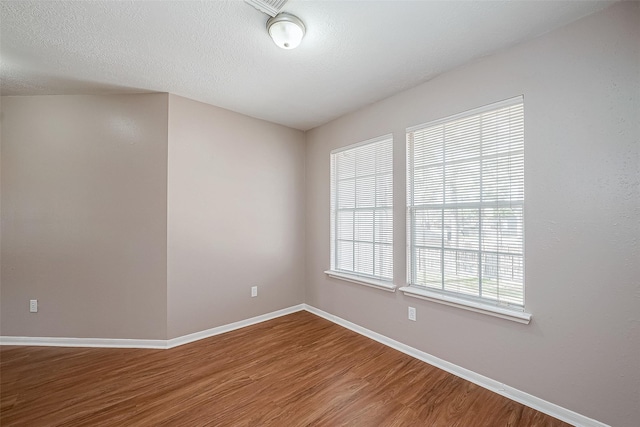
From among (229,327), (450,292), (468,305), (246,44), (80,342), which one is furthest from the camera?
(229,327)

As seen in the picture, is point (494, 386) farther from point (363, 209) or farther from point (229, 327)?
point (229, 327)

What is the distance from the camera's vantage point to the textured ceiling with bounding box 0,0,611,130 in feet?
5.56

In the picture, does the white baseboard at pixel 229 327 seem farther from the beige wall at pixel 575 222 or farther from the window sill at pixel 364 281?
the beige wall at pixel 575 222

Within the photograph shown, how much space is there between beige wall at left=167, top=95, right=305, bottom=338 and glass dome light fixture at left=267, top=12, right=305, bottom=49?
1666 millimetres

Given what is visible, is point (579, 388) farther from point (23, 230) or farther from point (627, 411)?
point (23, 230)

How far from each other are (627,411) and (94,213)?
15.0 ft

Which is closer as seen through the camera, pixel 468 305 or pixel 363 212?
pixel 468 305

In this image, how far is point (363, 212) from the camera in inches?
129

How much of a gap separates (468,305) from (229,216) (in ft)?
8.87

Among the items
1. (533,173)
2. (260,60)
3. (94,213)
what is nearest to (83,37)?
(260,60)

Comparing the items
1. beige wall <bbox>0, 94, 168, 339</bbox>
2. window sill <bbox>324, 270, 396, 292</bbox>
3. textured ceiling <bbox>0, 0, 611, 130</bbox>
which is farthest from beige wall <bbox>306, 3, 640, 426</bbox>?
beige wall <bbox>0, 94, 168, 339</bbox>

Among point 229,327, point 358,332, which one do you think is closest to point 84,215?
point 229,327

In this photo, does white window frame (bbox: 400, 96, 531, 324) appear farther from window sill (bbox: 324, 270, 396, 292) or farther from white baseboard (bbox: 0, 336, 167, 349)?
white baseboard (bbox: 0, 336, 167, 349)

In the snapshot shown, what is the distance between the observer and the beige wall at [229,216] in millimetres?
2906
